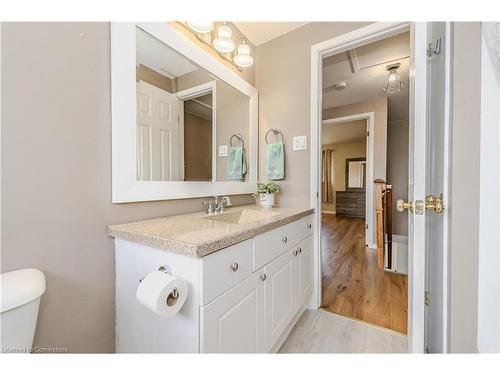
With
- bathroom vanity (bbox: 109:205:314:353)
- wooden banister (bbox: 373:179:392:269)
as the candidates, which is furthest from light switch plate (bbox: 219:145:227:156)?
wooden banister (bbox: 373:179:392:269)

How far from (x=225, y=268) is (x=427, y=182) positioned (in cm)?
89

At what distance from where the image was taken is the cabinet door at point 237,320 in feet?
2.30

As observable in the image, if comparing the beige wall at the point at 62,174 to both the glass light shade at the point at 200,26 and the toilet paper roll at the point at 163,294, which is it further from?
the glass light shade at the point at 200,26

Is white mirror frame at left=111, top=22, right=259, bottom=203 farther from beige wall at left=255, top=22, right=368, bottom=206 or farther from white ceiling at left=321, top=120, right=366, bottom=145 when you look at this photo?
white ceiling at left=321, top=120, right=366, bottom=145

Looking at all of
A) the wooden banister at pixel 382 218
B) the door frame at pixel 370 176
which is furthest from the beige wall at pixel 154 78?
the door frame at pixel 370 176

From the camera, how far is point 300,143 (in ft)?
5.66

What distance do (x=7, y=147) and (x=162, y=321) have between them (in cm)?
80

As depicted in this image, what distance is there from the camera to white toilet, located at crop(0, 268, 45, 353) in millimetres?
555

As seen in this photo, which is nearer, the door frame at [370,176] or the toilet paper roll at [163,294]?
the toilet paper roll at [163,294]

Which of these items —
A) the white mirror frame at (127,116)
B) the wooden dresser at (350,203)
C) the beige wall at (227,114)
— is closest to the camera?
the white mirror frame at (127,116)

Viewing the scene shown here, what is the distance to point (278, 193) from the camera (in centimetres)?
185

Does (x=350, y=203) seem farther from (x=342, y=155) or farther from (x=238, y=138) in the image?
(x=238, y=138)
